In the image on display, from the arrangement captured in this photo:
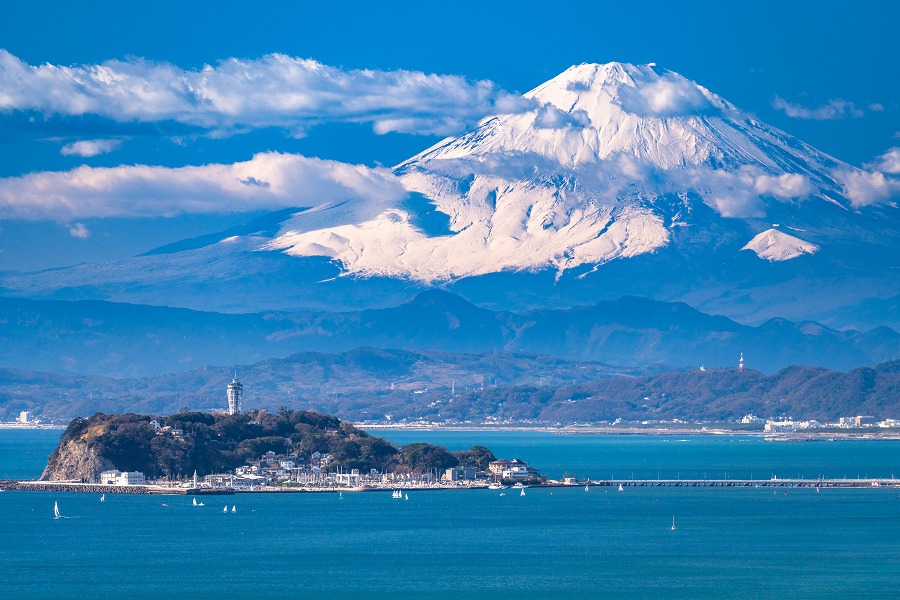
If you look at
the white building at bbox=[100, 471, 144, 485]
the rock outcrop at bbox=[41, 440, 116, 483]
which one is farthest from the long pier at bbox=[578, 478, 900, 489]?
the rock outcrop at bbox=[41, 440, 116, 483]

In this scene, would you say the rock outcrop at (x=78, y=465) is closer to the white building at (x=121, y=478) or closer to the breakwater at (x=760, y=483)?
the white building at (x=121, y=478)

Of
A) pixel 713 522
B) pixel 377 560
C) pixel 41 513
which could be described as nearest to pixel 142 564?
pixel 377 560

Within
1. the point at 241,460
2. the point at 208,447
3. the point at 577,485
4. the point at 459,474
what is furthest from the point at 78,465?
the point at 577,485

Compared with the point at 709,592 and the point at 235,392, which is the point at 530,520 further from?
the point at 235,392

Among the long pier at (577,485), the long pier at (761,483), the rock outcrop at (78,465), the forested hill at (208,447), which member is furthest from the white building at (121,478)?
the long pier at (761,483)

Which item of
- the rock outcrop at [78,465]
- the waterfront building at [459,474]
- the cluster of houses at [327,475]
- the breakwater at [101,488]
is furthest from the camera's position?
the waterfront building at [459,474]

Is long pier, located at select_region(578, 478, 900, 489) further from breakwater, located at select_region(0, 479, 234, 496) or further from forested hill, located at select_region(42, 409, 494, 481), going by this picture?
breakwater, located at select_region(0, 479, 234, 496)
